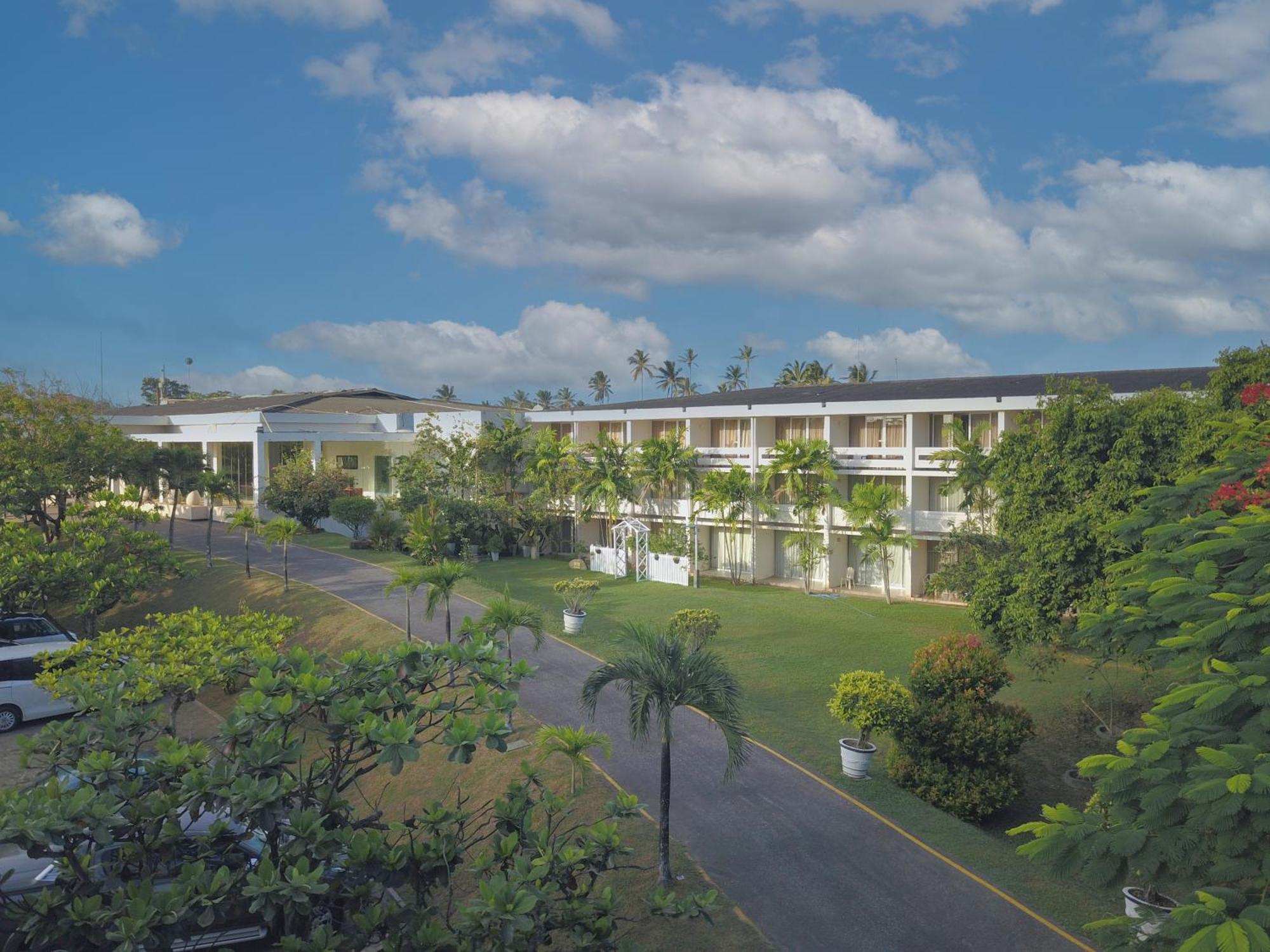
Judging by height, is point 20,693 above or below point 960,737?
below

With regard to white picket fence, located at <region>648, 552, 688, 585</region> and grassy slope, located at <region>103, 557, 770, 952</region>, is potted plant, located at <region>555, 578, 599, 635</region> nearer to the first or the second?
grassy slope, located at <region>103, 557, 770, 952</region>

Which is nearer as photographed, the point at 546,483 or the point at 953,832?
the point at 953,832

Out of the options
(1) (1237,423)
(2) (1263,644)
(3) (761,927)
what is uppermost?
(1) (1237,423)

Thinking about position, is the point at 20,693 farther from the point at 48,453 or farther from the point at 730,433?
the point at 730,433

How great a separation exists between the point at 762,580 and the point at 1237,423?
753 inches

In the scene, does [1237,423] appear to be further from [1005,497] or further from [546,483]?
[546,483]

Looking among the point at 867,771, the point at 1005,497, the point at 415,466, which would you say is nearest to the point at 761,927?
the point at 867,771

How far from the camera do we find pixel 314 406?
48875 millimetres

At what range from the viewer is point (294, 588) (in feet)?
89.4

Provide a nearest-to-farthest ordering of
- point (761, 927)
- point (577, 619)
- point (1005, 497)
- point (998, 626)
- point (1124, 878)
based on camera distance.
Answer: point (1124, 878) → point (761, 927) → point (998, 626) → point (1005, 497) → point (577, 619)

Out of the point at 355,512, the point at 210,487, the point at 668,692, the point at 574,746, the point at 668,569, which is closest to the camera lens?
the point at 574,746

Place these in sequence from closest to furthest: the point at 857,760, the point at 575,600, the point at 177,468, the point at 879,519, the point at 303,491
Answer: the point at 857,760
the point at 575,600
the point at 879,519
the point at 177,468
the point at 303,491

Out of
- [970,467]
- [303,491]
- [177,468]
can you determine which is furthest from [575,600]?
[303,491]

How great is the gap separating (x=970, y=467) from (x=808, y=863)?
649 inches
